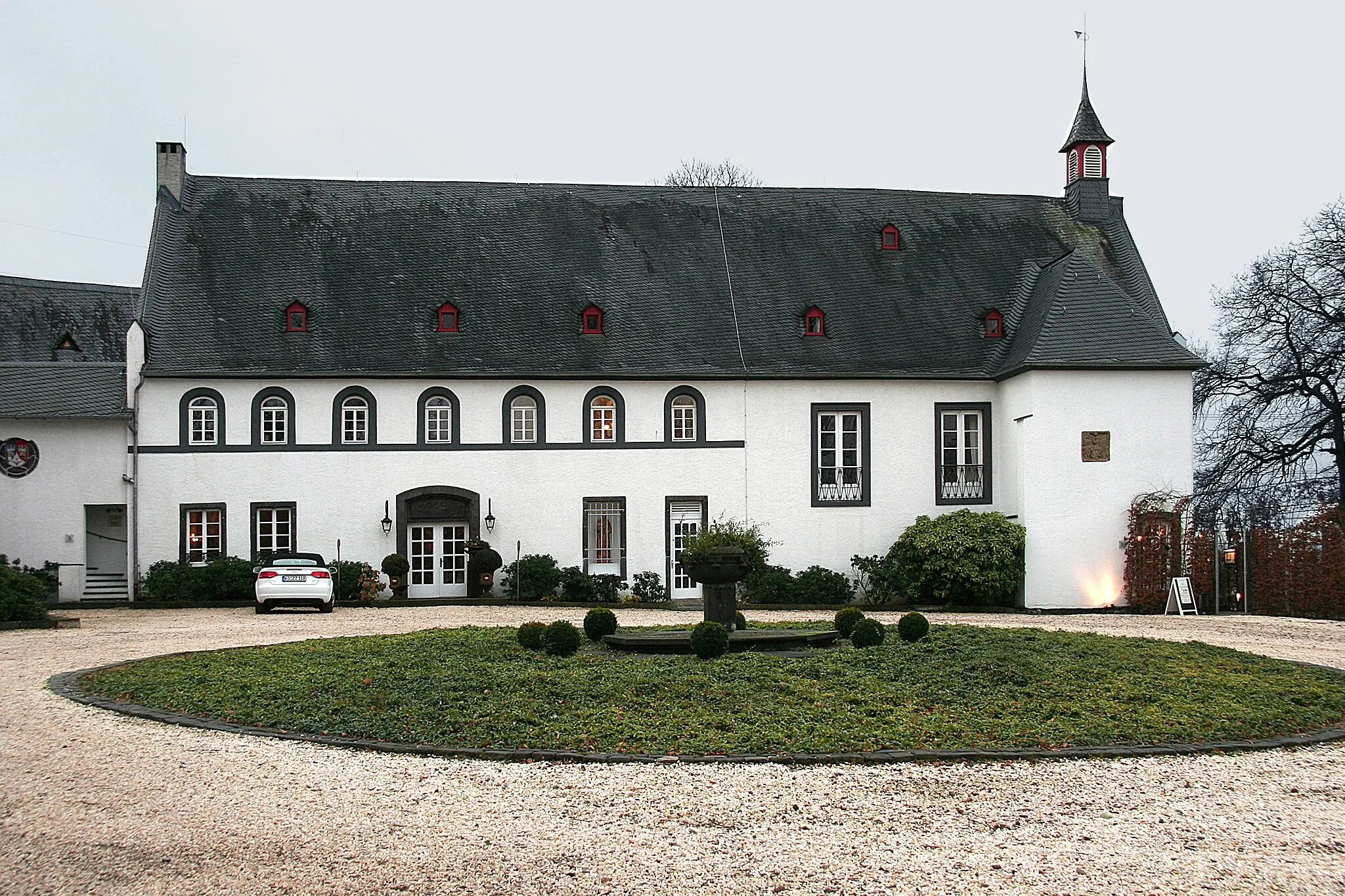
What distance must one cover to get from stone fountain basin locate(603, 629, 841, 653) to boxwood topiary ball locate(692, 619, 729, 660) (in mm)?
456

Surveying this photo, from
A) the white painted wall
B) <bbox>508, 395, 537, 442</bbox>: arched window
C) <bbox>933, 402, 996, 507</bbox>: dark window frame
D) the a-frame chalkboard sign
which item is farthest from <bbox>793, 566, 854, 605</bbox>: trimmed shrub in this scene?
the white painted wall

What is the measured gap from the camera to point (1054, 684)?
41.0 feet

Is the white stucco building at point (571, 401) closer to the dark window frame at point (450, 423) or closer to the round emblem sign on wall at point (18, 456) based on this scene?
the dark window frame at point (450, 423)

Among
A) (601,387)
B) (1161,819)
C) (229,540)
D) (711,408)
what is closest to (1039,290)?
(711,408)

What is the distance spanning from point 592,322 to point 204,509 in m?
9.15

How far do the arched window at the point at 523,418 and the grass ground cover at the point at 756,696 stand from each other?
1262cm

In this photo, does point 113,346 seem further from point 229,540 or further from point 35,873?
point 35,873

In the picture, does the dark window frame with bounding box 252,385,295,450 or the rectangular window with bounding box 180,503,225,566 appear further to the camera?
the dark window frame with bounding box 252,385,295,450

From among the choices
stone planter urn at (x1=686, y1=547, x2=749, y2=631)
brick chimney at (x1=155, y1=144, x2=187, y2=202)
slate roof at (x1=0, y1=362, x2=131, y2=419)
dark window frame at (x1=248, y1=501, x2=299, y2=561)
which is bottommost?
stone planter urn at (x1=686, y1=547, x2=749, y2=631)

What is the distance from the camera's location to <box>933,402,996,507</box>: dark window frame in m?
28.7

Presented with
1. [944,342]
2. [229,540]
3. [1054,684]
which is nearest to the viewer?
[1054,684]

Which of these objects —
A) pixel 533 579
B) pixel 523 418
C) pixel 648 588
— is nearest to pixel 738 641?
pixel 533 579

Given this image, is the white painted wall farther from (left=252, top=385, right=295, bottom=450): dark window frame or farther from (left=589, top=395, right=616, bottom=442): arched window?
(left=589, top=395, right=616, bottom=442): arched window

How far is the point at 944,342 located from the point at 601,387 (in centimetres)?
793
